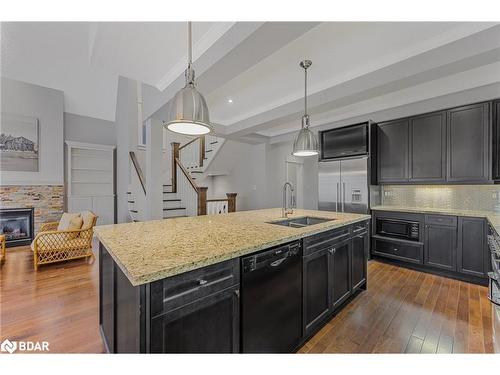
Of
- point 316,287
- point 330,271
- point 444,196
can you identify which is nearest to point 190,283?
point 316,287

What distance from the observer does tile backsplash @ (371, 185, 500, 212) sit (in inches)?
128

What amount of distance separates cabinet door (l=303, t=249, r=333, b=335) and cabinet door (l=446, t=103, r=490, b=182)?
2.70m

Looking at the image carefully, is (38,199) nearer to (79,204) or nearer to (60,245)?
(79,204)

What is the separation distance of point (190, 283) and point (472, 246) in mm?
3682

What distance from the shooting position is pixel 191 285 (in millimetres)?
1056

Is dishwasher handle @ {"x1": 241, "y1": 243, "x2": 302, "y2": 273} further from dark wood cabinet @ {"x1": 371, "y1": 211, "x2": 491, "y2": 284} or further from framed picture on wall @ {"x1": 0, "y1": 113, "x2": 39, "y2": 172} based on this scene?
framed picture on wall @ {"x1": 0, "y1": 113, "x2": 39, "y2": 172}

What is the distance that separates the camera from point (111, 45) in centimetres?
234

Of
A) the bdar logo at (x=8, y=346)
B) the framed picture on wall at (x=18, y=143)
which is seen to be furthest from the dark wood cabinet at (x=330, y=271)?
the framed picture on wall at (x=18, y=143)

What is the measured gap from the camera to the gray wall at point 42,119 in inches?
190

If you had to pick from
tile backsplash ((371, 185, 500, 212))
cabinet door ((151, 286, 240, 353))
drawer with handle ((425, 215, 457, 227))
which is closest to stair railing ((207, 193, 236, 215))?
tile backsplash ((371, 185, 500, 212))

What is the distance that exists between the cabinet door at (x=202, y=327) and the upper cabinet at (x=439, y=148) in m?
3.68

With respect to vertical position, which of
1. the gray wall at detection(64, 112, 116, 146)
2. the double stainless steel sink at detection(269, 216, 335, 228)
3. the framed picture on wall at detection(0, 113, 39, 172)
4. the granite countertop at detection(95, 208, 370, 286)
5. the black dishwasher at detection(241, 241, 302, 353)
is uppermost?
the gray wall at detection(64, 112, 116, 146)

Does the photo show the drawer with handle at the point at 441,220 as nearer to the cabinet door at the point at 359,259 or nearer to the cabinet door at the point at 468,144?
the cabinet door at the point at 468,144
